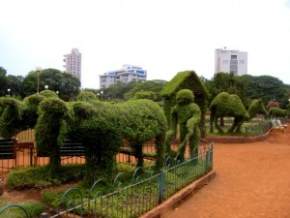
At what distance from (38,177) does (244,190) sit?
5.63 meters

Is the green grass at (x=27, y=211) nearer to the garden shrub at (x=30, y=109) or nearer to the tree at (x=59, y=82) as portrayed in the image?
the garden shrub at (x=30, y=109)

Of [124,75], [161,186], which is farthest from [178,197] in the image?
[124,75]

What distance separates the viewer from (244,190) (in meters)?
11.9

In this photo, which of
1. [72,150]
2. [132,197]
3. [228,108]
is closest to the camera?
[132,197]

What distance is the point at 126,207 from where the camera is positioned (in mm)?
8164

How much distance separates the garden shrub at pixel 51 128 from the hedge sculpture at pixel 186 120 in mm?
3965

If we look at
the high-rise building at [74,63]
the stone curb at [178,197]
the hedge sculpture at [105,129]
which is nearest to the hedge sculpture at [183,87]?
the stone curb at [178,197]

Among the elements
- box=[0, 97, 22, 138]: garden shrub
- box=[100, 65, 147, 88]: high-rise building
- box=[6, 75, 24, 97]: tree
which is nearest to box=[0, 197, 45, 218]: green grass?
box=[0, 97, 22, 138]: garden shrub

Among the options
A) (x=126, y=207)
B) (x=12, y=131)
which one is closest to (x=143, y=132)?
(x=126, y=207)

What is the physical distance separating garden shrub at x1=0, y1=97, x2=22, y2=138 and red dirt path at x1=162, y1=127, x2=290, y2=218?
14.8 feet

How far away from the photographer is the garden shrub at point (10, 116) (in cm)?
1030

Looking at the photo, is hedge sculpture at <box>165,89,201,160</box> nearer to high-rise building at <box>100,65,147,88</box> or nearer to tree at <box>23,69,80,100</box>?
tree at <box>23,69,80,100</box>

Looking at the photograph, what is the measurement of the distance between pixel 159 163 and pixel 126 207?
12.3ft

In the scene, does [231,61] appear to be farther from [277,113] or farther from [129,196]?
[129,196]
